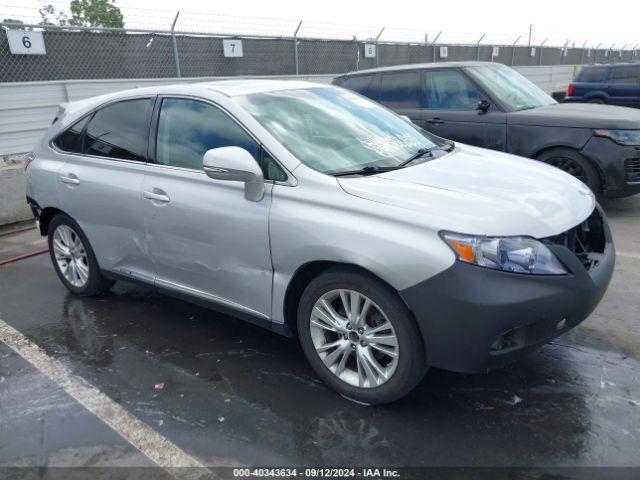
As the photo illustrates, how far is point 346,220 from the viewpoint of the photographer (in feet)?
9.45

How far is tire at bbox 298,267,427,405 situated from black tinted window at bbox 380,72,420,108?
5.28 meters

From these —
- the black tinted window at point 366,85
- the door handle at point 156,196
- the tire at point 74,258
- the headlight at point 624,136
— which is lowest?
the tire at point 74,258

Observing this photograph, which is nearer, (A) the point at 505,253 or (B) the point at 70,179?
(A) the point at 505,253

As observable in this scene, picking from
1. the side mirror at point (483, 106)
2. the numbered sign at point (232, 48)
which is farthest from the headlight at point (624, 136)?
the numbered sign at point (232, 48)

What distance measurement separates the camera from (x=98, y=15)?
10695 mm

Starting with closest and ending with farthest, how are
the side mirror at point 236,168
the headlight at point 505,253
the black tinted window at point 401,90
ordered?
the headlight at point 505,253 → the side mirror at point 236,168 → the black tinted window at point 401,90

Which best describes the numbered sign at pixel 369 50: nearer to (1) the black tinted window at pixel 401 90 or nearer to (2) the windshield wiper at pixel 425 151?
(1) the black tinted window at pixel 401 90

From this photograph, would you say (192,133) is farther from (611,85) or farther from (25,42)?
(611,85)

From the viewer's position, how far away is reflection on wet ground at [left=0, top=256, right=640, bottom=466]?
2699 mm

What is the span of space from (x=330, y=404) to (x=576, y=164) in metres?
4.82

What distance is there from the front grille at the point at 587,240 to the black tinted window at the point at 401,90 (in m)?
4.69

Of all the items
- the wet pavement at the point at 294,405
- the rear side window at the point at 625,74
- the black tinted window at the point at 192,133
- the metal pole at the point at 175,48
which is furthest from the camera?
the rear side window at the point at 625,74

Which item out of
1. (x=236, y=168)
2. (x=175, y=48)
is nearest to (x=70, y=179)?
(x=236, y=168)

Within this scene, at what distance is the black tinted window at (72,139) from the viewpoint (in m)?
4.48
